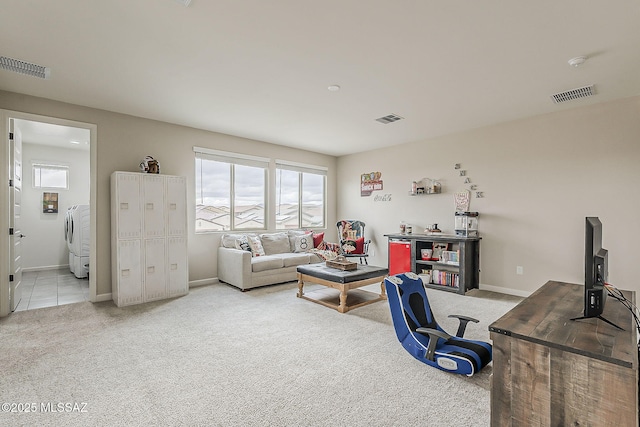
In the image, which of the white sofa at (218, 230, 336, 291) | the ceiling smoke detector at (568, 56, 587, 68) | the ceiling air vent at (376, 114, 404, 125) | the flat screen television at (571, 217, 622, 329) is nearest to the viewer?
the flat screen television at (571, 217, 622, 329)

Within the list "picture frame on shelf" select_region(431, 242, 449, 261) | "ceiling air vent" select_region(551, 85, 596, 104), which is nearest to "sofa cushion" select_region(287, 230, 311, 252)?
"picture frame on shelf" select_region(431, 242, 449, 261)

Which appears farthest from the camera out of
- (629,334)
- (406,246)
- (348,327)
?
(406,246)

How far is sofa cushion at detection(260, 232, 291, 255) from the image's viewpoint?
19.0 feet

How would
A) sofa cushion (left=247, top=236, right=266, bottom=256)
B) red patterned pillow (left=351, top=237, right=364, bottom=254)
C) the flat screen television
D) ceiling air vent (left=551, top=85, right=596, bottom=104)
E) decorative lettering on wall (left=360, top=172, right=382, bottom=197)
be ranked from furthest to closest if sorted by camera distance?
decorative lettering on wall (left=360, top=172, right=382, bottom=197) < red patterned pillow (left=351, top=237, right=364, bottom=254) < sofa cushion (left=247, top=236, right=266, bottom=256) < ceiling air vent (left=551, top=85, right=596, bottom=104) < the flat screen television

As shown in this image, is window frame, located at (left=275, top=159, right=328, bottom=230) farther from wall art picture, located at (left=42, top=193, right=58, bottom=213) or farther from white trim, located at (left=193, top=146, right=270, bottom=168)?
wall art picture, located at (left=42, top=193, right=58, bottom=213)

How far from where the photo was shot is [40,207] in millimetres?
6602

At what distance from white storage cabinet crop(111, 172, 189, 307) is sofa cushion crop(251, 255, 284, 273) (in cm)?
103

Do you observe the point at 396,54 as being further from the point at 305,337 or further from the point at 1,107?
the point at 1,107

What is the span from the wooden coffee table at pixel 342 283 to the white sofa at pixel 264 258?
0.42 metres

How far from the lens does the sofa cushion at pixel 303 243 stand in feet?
20.0

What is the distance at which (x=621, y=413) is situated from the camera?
1.16 m

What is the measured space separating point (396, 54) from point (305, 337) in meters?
2.83

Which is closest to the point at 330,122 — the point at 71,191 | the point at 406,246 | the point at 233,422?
the point at 406,246

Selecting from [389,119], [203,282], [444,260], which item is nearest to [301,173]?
[389,119]
